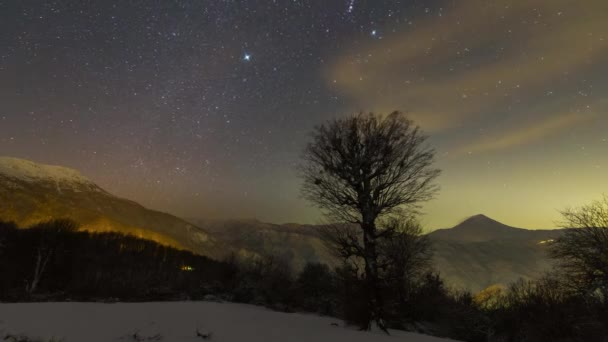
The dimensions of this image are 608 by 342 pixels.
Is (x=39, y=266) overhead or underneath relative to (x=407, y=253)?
underneath

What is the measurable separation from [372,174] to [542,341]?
14164 mm

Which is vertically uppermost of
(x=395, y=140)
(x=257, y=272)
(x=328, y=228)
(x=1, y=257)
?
(x=395, y=140)

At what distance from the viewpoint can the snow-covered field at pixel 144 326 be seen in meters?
7.87

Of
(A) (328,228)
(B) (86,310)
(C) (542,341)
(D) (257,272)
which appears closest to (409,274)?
(C) (542,341)

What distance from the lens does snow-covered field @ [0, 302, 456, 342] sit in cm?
787

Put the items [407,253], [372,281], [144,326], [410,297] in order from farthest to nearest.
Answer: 1. [407,253]
2. [410,297]
3. [372,281]
4. [144,326]

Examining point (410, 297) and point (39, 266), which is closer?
point (410, 297)

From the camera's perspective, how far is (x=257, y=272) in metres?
30.1

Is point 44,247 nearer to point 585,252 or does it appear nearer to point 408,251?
point 408,251

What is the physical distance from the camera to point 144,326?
878 cm

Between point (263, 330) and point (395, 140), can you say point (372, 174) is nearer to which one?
point (395, 140)

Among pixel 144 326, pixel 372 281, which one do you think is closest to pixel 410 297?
pixel 372 281

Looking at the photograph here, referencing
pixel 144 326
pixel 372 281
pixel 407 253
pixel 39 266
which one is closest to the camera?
pixel 144 326

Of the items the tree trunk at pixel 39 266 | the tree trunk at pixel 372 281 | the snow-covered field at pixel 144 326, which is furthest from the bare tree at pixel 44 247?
the tree trunk at pixel 372 281
